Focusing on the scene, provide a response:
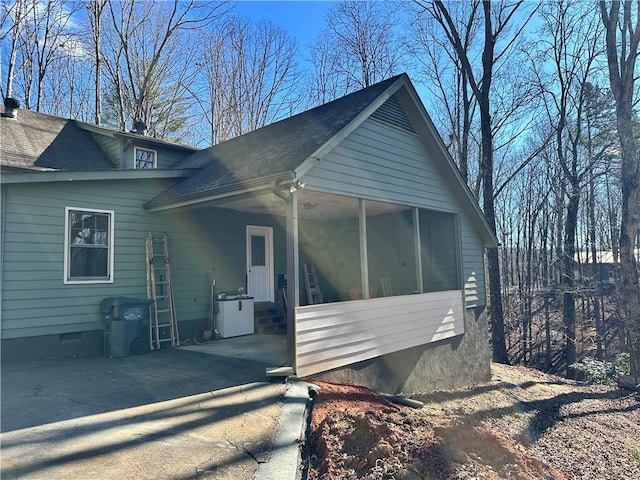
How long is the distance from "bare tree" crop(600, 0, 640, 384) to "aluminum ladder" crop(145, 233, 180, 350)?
1139 cm

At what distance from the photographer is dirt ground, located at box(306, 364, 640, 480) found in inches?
134

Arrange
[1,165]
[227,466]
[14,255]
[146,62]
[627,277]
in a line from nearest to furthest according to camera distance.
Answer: [227,466]
[14,255]
[1,165]
[627,277]
[146,62]

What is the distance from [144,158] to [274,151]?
448 centimetres

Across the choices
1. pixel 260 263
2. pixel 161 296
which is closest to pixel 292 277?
pixel 161 296

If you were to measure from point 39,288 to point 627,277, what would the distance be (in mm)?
13378

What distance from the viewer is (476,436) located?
12.7ft

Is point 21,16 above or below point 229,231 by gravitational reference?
above

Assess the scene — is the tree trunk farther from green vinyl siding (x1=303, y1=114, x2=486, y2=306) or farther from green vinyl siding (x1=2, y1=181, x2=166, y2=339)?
green vinyl siding (x1=2, y1=181, x2=166, y2=339)

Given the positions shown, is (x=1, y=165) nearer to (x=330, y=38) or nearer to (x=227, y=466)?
(x=227, y=466)

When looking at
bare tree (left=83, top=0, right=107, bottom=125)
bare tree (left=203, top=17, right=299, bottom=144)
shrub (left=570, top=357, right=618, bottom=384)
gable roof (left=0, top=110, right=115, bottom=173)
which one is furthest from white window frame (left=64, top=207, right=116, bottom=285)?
bare tree (left=203, top=17, right=299, bottom=144)

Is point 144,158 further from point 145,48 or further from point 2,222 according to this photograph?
point 145,48

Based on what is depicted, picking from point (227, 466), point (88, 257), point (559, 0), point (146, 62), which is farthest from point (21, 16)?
point (559, 0)

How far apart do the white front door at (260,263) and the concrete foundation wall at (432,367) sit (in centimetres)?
362

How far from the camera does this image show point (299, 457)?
3.50 metres
